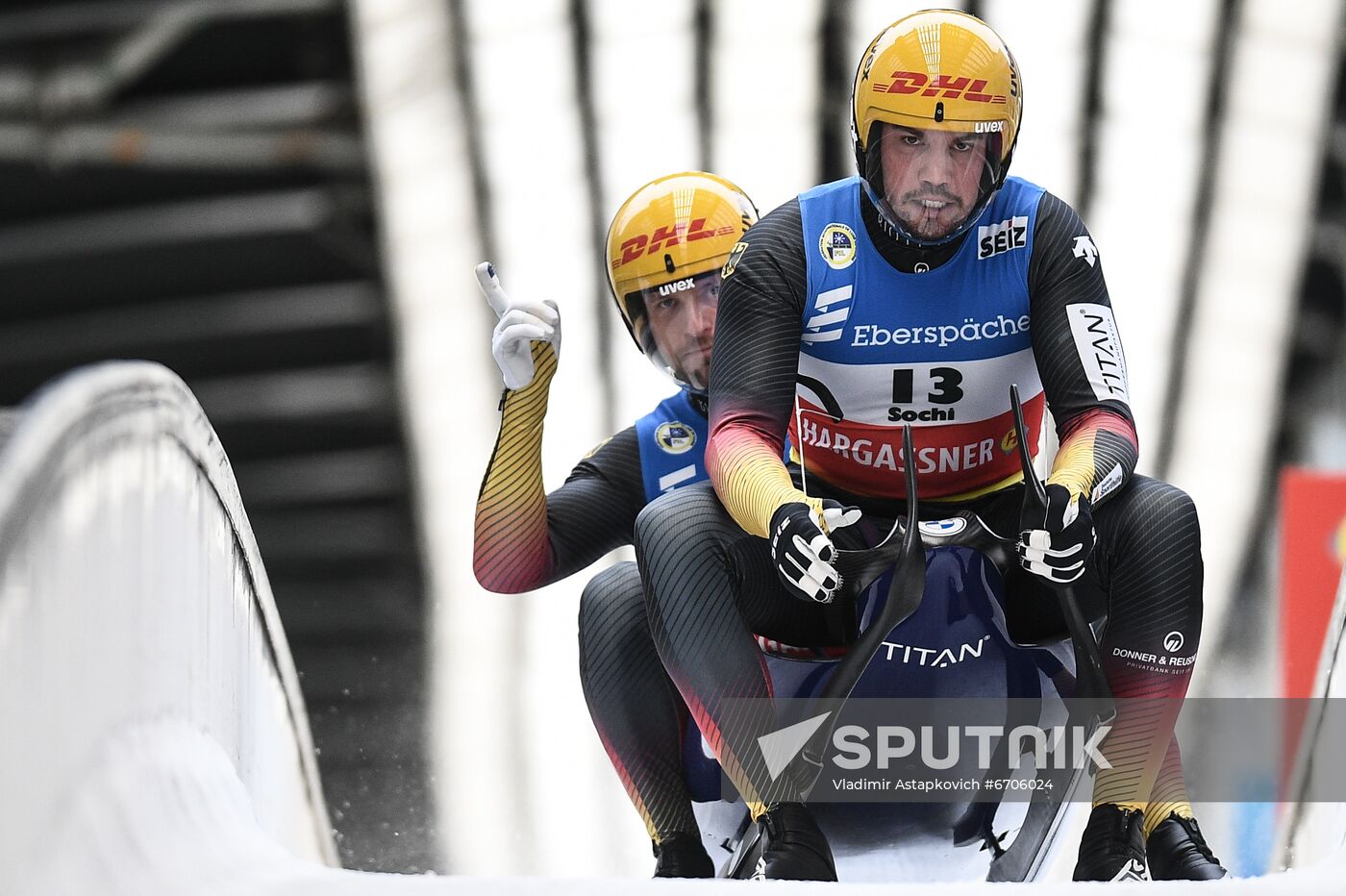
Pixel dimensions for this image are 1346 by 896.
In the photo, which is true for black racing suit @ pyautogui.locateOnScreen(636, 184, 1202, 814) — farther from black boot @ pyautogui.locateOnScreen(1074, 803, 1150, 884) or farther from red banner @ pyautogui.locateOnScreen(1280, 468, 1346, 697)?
red banner @ pyautogui.locateOnScreen(1280, 468, 1346, 697)

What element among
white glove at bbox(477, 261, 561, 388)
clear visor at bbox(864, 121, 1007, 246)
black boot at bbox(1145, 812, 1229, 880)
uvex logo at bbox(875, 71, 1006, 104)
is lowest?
black boot at bbox(1145, 812, 1229, 880)

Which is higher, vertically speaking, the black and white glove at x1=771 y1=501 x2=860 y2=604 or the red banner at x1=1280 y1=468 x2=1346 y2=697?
the black and white glove at x1=771 y1=501 x2=860 y2=604

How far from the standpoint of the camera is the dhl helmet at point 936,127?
10.5ft

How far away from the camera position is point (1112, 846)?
3072 mm

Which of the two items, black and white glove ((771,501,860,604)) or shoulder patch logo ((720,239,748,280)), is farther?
shoulder patch logo ((720,239,748,280))

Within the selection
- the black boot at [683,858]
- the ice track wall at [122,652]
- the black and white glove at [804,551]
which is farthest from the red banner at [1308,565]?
the ice track wall at [122,652]

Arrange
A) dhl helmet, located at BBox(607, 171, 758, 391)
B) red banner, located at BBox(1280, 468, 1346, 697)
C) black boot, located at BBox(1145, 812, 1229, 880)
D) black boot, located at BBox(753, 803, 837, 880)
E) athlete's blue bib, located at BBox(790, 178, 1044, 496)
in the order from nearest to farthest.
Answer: black boot, located at BBox(753, 803, 837, 880) → black boot, located at BBox(1145, 812, 1229, 880) → athlete's blue bib, located at BBox(790, 178, 1044, 496) → dhl helmet, located at BBox(607, 171, 758, 391) → red banner, located at BBox(1280, 468, 1346, 697)

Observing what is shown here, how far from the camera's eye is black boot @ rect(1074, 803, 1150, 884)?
3.04 meters

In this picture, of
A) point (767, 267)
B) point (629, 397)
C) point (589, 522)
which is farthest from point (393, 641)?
point (767, 267)

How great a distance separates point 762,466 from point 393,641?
8646 mm

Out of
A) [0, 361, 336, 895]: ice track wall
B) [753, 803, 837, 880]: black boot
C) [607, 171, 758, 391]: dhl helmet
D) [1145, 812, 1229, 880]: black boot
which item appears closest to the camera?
[0, 361, 336, 895]: ice track wall

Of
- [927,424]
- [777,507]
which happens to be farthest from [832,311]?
[777,507]

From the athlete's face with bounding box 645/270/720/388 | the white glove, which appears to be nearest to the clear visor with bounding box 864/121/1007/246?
the white glove

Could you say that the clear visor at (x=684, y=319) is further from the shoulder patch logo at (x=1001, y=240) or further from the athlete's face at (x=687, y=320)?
the shoulder patch logo at (x=1001, y=240)
